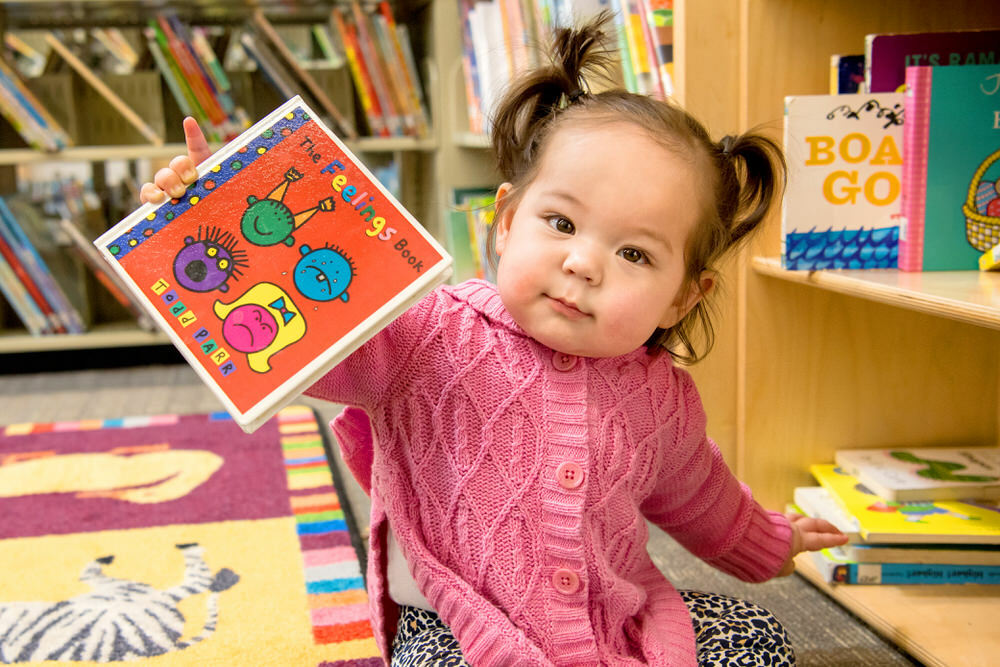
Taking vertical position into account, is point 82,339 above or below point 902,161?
below

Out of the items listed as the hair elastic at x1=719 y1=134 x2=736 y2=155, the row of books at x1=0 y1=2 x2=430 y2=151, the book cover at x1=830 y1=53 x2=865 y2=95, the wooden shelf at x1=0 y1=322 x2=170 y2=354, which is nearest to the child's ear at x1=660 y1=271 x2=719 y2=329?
the hair elastic at x1=719 y1=134 x2=736 y2=155

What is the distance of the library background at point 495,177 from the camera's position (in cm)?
107

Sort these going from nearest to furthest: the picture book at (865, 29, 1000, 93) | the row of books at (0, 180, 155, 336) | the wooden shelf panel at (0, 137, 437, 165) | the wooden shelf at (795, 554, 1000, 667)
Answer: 1. the wooden shelf at (795, 554, 1000, 667)
2. the picture book at (865, 29, 1000, 93)
3. the wooden shelf panel at (0, 137, 437, 165)
4. the row of books at (0, 180, 155, 336)

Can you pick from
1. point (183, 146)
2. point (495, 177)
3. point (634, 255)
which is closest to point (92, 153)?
point (183, 146)

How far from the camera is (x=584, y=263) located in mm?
703

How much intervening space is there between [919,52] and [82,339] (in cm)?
192

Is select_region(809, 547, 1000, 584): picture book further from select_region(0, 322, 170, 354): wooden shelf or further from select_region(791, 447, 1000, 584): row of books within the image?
select_region(0, 322, 170, 354): wooden shelf

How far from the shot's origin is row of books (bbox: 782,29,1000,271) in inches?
38.4

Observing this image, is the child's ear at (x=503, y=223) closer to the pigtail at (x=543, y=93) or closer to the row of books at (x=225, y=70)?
the pigtail at (x=543, y=93)

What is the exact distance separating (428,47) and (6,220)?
1063mm

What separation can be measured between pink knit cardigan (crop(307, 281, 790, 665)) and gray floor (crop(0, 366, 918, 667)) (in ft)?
0.92

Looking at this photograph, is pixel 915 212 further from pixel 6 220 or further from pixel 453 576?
pixel 6 220

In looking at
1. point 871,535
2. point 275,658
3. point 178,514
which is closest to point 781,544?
point 871,535

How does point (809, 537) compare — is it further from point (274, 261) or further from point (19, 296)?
point (19, 296)
